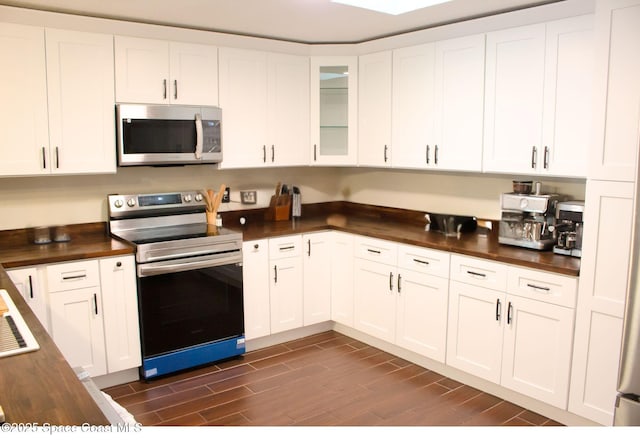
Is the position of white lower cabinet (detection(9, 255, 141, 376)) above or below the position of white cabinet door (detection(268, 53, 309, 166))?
below

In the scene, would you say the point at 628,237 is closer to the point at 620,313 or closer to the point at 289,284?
the point at 620,313

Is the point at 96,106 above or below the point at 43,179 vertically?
above

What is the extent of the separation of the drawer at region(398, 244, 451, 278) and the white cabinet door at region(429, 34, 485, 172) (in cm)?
62

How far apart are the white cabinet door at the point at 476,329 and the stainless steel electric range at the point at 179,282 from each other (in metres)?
1.48

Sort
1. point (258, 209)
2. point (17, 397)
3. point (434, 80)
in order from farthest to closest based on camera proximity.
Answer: point (258, 209) → point (434, 80) → point (17, 397)

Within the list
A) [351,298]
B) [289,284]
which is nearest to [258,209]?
[289,284]

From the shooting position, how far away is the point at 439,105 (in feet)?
12.5

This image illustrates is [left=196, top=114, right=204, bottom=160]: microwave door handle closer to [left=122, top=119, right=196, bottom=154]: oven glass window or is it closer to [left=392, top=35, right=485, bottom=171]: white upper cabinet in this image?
[left=122, top=119, right=196, bottom=154]: oven glass window

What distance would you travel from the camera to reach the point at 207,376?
3666 millimetres

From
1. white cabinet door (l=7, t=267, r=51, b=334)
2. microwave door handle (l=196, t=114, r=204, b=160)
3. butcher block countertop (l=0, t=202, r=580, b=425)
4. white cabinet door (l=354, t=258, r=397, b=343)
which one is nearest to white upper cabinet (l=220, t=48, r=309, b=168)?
microwave door handle (l=196, t=114, r=204, b=160)

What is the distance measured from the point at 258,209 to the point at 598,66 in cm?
280

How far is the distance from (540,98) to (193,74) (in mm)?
2309

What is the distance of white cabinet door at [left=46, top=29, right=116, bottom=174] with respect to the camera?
3.36m

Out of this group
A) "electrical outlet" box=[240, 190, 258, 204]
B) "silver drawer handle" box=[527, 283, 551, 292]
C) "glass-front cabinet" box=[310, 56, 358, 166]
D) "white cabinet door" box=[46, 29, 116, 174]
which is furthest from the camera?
"electrical outlet" box=[240, 190, 258, 204]
